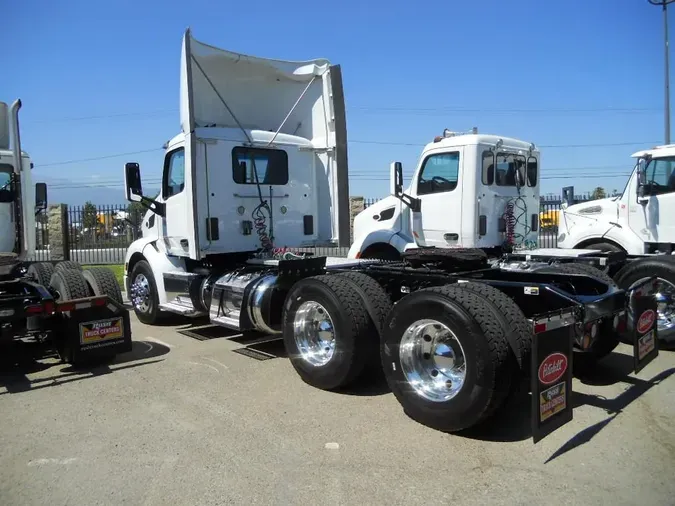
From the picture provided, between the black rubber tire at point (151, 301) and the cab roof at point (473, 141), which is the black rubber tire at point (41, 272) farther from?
the cab roof at point (473, 141)

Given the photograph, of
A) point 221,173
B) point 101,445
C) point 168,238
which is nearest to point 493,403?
point 101,445

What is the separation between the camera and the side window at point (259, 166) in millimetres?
7875

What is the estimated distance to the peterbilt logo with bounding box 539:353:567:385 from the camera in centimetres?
371

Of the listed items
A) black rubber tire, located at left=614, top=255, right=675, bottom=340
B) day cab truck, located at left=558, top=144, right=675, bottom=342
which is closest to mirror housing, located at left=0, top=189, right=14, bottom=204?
black rubber tire, located at left=614, top=255, right=675, bottom=340

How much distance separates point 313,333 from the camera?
18.9ft

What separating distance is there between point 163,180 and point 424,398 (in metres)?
5.70

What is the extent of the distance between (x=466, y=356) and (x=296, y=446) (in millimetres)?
1411

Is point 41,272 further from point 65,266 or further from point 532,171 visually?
point 532,171

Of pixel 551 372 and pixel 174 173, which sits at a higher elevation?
pixel 174 173

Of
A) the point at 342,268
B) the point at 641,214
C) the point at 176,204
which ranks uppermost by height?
the point at 176,204

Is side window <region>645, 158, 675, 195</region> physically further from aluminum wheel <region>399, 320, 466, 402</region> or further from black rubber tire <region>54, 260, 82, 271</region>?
black rubber tire <region>54, 260, 82, 271</region>

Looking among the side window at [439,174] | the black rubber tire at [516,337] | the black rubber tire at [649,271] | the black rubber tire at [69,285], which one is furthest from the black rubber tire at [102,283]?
the black rubber tire at [649,271]

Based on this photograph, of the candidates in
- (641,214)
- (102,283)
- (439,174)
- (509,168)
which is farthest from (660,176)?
(102,283)

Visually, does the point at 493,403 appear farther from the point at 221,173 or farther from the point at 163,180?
the point at 163,180
